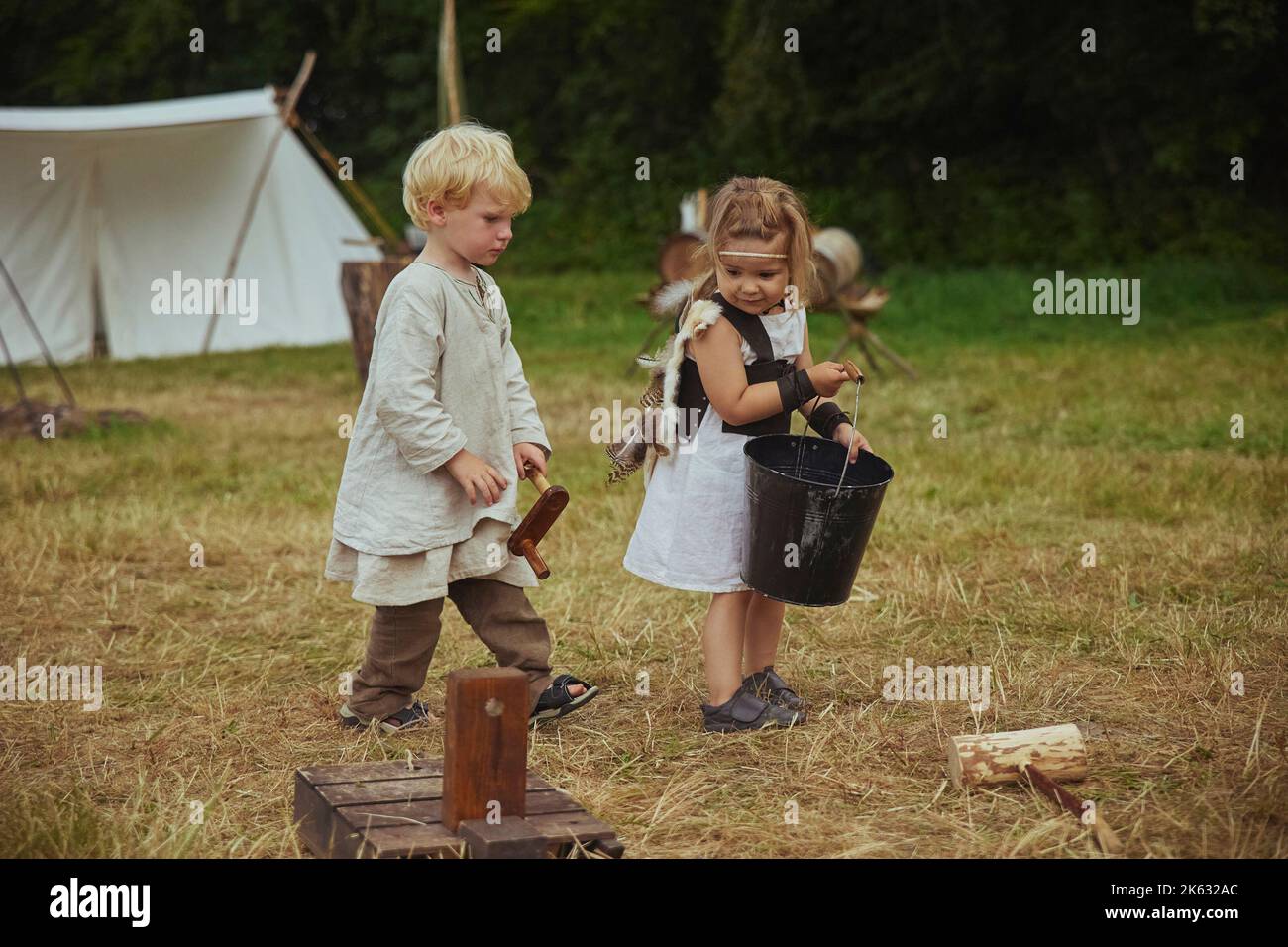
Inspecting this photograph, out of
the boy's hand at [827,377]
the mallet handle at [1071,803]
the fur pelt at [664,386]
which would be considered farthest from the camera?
the fur pelt at [664,386]

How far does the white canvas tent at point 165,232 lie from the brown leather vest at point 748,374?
10.00 m

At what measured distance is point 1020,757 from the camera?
3.05m

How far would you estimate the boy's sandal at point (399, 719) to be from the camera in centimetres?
351

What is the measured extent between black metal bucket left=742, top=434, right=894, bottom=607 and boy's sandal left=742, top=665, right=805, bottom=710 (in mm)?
390

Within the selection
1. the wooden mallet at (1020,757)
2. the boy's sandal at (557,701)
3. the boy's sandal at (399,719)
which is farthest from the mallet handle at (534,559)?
the wooden mallet at (1020,757)

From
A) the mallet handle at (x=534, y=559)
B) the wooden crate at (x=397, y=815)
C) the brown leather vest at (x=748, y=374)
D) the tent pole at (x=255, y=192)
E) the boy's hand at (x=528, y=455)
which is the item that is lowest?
the wooden crate at (x=397, y=815)

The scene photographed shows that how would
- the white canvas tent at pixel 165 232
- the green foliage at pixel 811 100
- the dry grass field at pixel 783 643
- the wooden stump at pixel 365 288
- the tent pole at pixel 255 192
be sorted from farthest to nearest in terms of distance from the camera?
the green foliage at pixel 811 100 → the white canvas tent at pixel 165 232 → the tent pole at pixel 255 192 → the wooden stump at pixel 365 288 → the dry grass field at pixel 783 643

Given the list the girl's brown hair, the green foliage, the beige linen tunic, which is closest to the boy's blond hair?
the beige linen tunic

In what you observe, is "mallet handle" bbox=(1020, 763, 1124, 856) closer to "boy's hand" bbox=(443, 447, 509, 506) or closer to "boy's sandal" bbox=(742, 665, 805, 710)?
"boy's sandal" bbox=(742, 665, 805, 710)

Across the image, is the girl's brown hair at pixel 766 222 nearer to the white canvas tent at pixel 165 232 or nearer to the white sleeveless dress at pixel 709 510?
the white sleeveless dress at pixel 709 510

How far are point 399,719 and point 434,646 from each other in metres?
0.21

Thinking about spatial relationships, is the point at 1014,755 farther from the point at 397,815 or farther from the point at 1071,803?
the point at 397,815

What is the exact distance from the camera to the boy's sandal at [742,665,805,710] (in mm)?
3553
